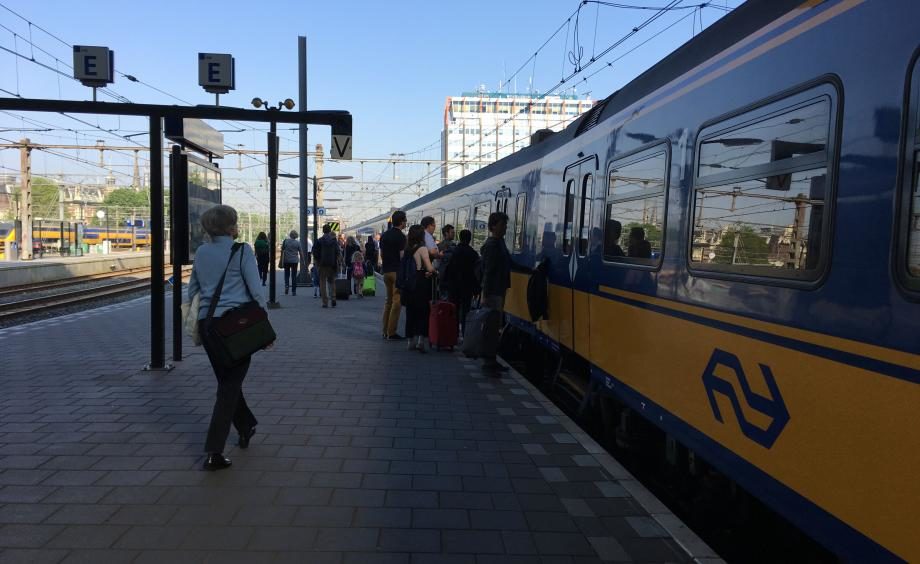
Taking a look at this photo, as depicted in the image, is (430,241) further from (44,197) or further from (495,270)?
(44,197)

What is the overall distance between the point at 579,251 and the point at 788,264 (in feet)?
12.3

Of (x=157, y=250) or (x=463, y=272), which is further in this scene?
(x=463, y=272)

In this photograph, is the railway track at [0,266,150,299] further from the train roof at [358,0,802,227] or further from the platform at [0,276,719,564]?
the train roof at [358,0,802,227]

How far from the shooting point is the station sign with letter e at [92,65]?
8227 mm

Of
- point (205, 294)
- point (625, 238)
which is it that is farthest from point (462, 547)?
point (625, 238)

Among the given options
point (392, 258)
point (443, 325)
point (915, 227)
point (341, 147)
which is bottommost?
point (443, 325)

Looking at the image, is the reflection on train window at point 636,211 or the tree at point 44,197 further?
the tree at point 44,197

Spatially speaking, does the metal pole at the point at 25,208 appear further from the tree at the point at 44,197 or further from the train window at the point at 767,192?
the tree at the point at 44,197

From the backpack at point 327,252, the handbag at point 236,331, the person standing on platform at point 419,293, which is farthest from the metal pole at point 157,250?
the backpack at point 327,252

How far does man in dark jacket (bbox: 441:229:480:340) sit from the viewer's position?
955 cm

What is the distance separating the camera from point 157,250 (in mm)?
8172

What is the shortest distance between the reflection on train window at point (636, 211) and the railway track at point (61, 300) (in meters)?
12.7

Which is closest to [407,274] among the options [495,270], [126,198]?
[495,270]

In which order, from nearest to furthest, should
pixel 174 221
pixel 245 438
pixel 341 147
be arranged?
pixel 245 438, pixel 174 221, pixel 341 147
